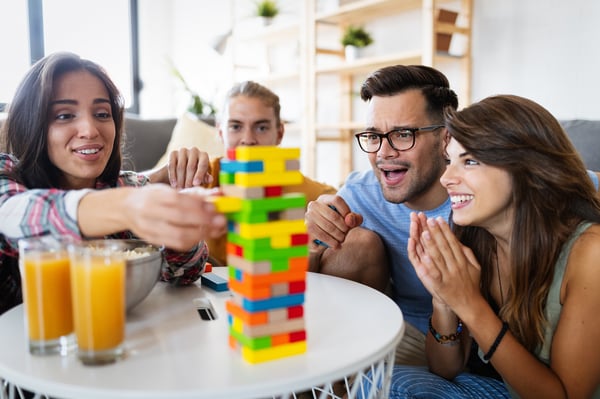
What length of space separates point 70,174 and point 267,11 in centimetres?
303

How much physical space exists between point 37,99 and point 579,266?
124 cm

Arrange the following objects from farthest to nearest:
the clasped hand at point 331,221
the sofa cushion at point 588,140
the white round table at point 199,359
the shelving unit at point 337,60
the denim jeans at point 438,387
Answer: the shelving unit at point 337,60 < the sofa cushion at point 588,140 < the clasped hand at point 331,221 < the denim jeans at point 438,387 < the white round table at point 199,359

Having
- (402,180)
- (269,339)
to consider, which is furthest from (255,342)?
(402,180)

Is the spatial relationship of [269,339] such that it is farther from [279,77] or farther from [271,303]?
[279,77]

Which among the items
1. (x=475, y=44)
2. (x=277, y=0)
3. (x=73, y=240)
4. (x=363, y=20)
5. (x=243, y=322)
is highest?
(x=277, y=0)

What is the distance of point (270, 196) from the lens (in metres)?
0.77

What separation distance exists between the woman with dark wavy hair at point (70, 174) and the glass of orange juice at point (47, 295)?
0.09 meters

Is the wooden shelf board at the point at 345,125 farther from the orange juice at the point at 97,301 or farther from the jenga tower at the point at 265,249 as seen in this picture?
the orange juice at the point at 97,301

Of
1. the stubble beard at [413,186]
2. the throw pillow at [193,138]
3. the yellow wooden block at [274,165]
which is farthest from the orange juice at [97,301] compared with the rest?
the throw pillow at [193,138]

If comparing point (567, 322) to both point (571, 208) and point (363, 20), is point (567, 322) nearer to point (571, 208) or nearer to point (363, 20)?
point (571, 208)

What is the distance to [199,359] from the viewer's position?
0.79 metres

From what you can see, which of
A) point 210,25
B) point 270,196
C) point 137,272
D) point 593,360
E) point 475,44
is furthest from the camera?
point 210,25

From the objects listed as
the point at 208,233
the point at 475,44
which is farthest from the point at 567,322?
the point at 475,44

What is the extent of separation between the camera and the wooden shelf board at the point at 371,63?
2770 mm
